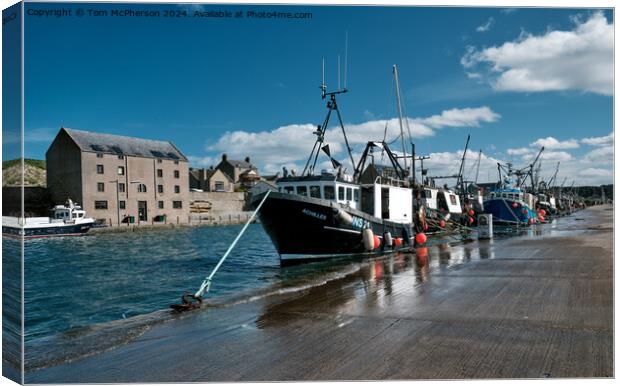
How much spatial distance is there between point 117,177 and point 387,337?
4116 centimetres

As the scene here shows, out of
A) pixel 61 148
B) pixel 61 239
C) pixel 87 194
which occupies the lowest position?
pixel 61 239

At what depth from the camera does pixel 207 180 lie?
76.7 metres

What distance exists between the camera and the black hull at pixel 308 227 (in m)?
16.9

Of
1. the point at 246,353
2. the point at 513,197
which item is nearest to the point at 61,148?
the point at 513,197

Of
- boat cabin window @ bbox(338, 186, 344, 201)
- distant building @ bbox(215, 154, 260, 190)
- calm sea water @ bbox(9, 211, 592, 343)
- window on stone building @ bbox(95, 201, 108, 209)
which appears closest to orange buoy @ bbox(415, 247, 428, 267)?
calm sea water @ bbox(9, 211, 592, 343)

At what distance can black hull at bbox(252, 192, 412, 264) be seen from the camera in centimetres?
1694

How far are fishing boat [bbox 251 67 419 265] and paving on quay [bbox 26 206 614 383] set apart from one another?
6161 mm

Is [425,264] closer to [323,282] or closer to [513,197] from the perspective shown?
[323,282]

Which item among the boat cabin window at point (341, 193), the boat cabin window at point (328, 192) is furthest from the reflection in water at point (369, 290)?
the boat cabin window at point (328, 192)

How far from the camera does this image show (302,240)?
57.4ft

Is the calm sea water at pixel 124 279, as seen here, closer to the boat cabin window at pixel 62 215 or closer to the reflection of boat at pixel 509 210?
the boat cabin window at pixel 62 215

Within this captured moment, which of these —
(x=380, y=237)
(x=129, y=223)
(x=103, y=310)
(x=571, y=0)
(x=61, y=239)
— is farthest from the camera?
(x=129, y=223)

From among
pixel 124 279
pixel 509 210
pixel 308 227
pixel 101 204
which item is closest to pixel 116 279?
pixel 124 279

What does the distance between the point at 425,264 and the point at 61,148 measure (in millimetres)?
35074
